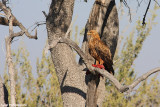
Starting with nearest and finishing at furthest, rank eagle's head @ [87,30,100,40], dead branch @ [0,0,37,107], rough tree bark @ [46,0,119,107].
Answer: eagle's head @ [87,30,100,40] < dead branch @ [0,0,37,107] < rough tree bark @ [46,0,119,107]

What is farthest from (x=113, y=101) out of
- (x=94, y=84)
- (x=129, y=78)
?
(x=94, y=84)

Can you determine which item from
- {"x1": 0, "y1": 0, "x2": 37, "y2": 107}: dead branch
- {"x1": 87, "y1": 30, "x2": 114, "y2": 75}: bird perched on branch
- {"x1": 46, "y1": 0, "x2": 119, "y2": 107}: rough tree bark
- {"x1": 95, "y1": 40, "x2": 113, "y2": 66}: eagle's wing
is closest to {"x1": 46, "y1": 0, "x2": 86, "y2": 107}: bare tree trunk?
{"x1": 46, "y1": 0, "x2": 119, "y2": 107}: rough tree bark

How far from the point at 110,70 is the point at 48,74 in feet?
24.6

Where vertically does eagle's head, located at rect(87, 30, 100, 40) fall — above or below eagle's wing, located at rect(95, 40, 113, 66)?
above

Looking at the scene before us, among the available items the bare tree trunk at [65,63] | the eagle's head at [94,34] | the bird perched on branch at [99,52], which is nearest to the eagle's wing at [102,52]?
the bird perched on branch at [99,52]

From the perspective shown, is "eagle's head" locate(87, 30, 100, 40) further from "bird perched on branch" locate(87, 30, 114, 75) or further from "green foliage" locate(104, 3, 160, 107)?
"green foliage" locate(104, 3, 160, 107)

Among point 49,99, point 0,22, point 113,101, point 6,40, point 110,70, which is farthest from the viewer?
point 49,99

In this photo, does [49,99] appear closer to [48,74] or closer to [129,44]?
[48,74]

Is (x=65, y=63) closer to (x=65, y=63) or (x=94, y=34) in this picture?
(x=65, y=63)

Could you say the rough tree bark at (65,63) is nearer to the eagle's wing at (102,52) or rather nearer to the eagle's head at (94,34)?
the eagle's head at (94,34)

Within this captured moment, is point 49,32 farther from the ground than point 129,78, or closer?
farther from the ground

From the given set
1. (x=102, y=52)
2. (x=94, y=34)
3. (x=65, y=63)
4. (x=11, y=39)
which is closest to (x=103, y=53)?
(x=102, y=52)

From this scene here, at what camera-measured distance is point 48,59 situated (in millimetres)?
16375

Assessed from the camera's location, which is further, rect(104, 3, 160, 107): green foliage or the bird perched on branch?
rect(104, 3, 160, 107): green foliage
